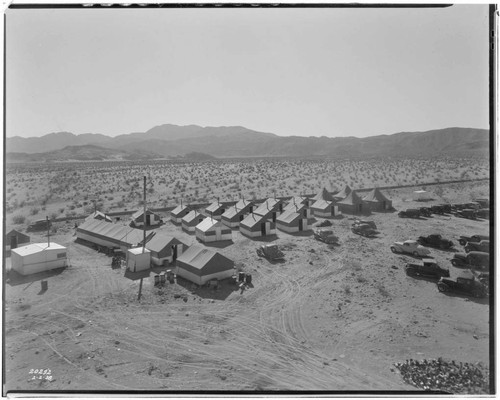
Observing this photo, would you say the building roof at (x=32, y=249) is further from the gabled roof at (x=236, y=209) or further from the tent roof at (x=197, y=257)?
the gabled roof at (x=236, y=209)

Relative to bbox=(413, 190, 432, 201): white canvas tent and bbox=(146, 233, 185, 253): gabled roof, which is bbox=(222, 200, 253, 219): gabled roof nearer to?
bbox=(146, 233, 185, 253): gabled roof

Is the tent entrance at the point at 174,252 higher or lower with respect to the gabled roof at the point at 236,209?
lower

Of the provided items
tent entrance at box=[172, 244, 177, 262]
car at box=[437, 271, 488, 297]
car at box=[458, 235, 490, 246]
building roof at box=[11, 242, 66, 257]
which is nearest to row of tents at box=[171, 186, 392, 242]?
tent entrance at box=[172, 244, 177, 262]

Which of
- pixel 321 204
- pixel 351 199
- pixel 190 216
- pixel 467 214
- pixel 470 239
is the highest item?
pixel 351 199

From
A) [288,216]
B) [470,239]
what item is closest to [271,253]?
[288,216]

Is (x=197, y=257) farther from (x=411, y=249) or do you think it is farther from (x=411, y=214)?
(x=411, y=214)

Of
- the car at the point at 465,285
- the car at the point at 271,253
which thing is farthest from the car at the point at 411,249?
the car at the point at 271,253
